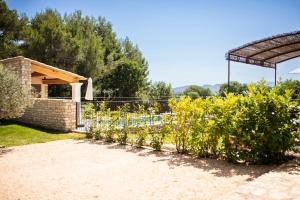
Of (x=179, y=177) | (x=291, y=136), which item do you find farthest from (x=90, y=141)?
(x=291, y=136)

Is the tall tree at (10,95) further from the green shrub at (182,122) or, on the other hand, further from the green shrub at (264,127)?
the green shrub at (264,127)

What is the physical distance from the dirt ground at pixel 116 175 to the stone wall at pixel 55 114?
3944 mm

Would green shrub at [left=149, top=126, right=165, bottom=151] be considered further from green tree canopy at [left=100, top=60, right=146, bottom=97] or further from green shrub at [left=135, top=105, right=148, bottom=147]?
green tree canopy at [left=100, top=60, right=146, bottom=97]

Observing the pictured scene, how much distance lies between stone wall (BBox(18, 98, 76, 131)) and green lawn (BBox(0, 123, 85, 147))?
0.56m

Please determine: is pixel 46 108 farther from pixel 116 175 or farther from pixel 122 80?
pixel 122 80

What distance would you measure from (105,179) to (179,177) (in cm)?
145

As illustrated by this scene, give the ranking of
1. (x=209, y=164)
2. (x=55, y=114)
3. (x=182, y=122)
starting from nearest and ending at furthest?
(x=209, y=164), (x=182, y=122), (x=55, y=114)

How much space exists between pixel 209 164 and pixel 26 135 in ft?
25.6

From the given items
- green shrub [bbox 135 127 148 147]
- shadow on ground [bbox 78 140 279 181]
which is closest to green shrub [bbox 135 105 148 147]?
green shrub [bbox 135 127 148 147]

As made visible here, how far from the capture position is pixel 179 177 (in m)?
4.96

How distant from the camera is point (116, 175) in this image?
17.2ft

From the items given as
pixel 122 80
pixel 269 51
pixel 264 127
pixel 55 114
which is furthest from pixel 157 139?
pixel 122 80

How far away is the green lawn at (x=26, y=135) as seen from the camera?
9.44 metres

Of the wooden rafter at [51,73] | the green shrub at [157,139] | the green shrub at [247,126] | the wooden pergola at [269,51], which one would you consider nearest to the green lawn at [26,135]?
the green shrub at [157,139]
